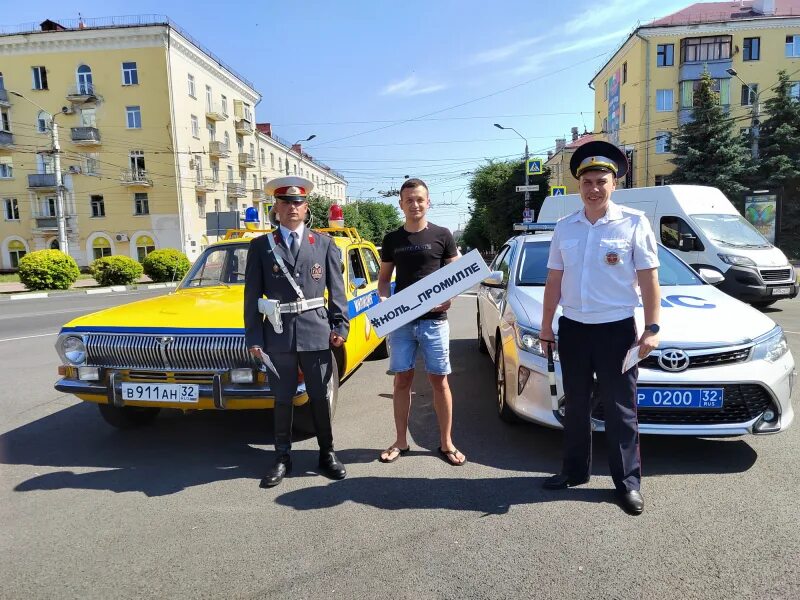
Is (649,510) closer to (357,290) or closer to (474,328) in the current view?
(357,290)

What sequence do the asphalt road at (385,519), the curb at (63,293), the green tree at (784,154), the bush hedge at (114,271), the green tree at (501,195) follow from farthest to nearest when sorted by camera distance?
the green tree at (501,195) → the green tree at (784,154) → the bush hedge at (114,271) → the curb at (63,293) → the asphalt road at (385,519)

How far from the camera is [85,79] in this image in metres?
37.0

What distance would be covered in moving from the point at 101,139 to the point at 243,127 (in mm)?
12692

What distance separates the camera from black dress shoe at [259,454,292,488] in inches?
137

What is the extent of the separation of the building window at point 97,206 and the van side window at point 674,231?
37.3m

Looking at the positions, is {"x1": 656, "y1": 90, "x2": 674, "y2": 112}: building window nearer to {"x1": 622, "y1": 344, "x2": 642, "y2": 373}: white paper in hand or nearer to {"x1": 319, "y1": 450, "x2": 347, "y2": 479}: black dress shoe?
{"x1": 622, "y1": 344, "x2": 642, "y2": 373}: white paper in hand

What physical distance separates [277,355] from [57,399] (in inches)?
145

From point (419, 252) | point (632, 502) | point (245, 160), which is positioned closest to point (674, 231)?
point (419, 252)

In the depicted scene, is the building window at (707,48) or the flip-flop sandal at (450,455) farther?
the building window at (707,48)

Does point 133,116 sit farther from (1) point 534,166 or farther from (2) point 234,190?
(1) point 534,166

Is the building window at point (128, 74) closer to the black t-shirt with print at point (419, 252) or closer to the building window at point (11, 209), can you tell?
the building window at point (11, 209)

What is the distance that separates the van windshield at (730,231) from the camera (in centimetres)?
1138

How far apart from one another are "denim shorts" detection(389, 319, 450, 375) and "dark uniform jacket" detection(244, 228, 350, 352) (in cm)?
49

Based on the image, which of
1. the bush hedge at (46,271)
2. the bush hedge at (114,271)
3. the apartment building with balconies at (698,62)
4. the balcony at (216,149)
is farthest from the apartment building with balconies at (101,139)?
the apartment building with balconies at (698,62)
